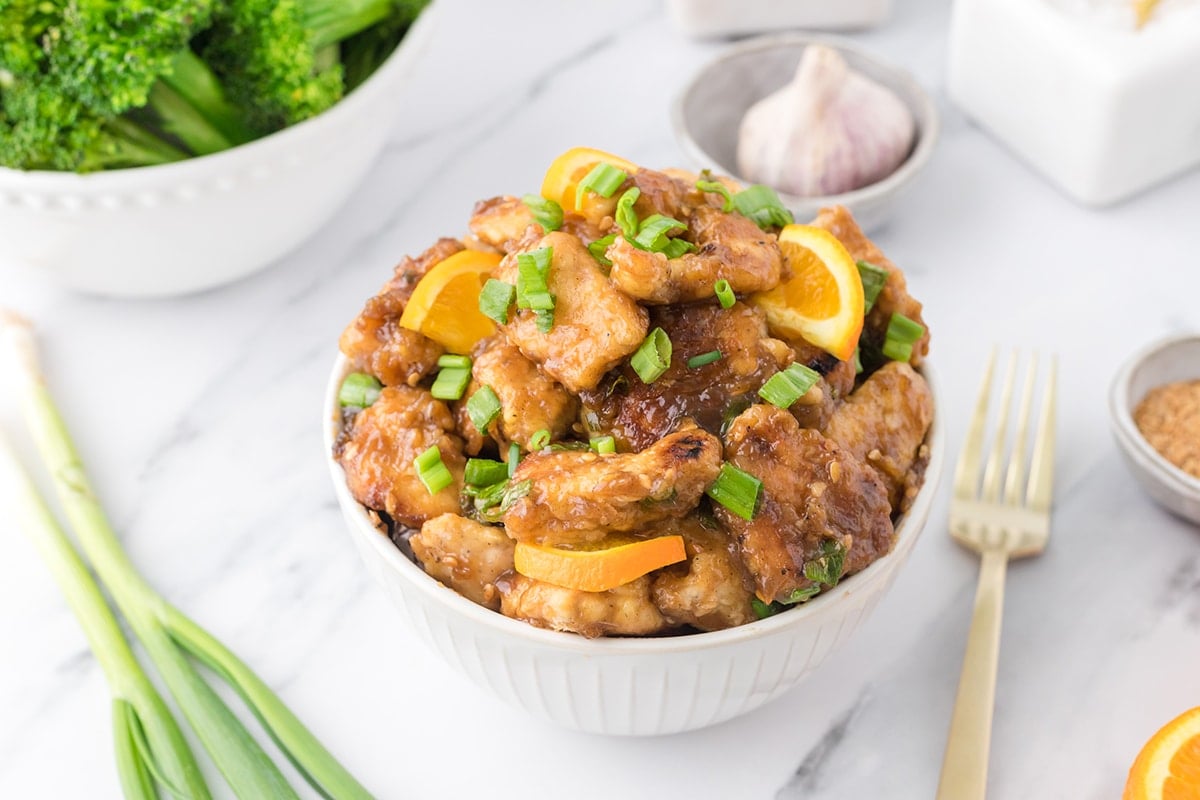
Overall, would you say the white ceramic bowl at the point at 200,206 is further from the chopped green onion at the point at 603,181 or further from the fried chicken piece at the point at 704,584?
the fried chicken piece at the point at 704,584

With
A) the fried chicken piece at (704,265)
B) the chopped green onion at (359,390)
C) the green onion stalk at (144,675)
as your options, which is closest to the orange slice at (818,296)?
the fried chicken piece at (704,265)

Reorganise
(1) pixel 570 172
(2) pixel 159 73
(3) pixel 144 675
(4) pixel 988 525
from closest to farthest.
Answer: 1. (1) pixel 570 172
2. (3) pixel 144 675
3. (4) pixel 988 525
4. (2) pixel 159 73

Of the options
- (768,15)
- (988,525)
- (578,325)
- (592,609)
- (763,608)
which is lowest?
(988,525)

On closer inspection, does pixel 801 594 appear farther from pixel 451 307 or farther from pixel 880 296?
pixel 451 307

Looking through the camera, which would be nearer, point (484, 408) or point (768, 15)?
point (484, 408)

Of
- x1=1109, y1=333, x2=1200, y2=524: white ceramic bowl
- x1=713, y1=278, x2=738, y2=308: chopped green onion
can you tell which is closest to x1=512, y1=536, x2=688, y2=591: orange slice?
x1=713, y1=278, x2=738, y2=308: chopped green onion

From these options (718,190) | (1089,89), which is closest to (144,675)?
(718,190)

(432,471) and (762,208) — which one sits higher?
(762,208)
